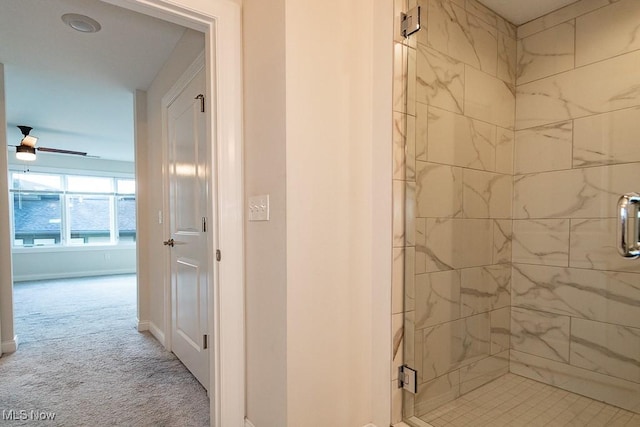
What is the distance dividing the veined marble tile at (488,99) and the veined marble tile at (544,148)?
145 mm

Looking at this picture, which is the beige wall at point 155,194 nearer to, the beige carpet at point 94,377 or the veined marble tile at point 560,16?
the beige carpet at point 94,377

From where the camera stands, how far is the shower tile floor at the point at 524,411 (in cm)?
169

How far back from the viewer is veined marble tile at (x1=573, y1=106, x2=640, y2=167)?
1.78m

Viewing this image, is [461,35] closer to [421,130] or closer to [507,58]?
[507,58]

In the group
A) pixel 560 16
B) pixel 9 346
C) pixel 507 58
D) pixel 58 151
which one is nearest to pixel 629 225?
pixel 507 58

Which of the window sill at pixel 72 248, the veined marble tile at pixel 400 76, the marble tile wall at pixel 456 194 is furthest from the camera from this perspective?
the window sill at pixel 72 248

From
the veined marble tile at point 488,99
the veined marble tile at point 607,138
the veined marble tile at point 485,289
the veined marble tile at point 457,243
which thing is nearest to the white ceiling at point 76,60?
the veined marble tile at point 488,99

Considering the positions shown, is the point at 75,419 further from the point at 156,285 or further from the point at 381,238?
the point at 381,238

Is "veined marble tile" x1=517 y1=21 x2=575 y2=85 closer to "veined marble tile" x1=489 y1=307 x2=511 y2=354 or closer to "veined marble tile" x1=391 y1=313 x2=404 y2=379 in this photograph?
"veined marble tile" x1=489 y1=307 x2=511 y2=354

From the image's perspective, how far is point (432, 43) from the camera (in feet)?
5.77

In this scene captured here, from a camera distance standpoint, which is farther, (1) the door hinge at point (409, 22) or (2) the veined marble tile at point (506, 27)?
(2) the veined marble tile at point (506, 27)

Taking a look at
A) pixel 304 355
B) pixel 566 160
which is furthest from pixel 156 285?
pixel 566 160

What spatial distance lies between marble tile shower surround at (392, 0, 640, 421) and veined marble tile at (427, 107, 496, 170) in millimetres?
11

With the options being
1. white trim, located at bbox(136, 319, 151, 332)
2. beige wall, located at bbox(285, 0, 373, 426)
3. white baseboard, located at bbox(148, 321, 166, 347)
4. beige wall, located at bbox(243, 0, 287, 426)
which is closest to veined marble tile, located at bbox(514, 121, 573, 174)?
beige wall, located at bbox(285, 0, 373, 426)
